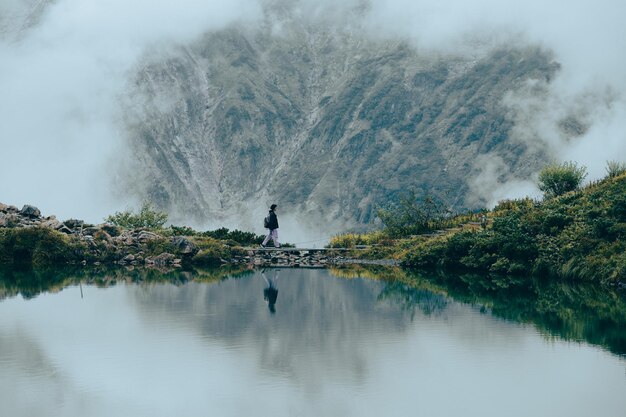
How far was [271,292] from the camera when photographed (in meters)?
→ 42.0

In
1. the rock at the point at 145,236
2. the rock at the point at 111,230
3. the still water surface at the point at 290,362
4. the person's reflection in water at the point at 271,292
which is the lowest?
the still water surface at the point at 290,362

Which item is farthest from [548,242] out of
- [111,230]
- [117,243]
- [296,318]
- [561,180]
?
[111,230]

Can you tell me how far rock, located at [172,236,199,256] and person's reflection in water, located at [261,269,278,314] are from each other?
1067 cm

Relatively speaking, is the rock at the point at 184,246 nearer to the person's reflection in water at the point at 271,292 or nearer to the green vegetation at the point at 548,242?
the person's reflection in water at the point at 271,292

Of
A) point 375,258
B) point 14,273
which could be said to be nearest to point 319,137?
point 375,258

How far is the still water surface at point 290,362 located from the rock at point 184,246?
23.9 meters

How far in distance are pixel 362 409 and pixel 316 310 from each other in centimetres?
1497

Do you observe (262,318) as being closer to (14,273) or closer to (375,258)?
(14,273)

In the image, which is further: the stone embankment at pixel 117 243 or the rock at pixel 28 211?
the rock at pixel 28 211

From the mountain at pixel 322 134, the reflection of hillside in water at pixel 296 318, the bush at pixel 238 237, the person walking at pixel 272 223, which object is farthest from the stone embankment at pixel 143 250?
the mountain at pixel 322 134

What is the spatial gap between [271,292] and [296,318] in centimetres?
858

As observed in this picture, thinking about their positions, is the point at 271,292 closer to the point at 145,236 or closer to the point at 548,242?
the point at 548,242

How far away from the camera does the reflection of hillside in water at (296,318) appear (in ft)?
84.7

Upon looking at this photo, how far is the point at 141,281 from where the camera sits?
47.4m
